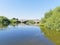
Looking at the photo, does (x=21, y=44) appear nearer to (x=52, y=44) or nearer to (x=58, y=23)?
(x=52, y=44)

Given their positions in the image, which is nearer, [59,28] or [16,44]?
[16,44]

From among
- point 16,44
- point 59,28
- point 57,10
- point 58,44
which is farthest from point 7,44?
point 57,10

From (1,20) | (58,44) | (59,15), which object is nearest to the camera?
(58,44)

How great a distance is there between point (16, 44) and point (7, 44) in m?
0.94

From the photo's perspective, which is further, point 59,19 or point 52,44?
point 59,19

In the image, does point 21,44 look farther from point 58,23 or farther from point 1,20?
point 1,20

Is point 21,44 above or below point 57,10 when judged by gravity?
below

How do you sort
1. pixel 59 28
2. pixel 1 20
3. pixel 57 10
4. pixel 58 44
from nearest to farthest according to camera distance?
1. pixel 58 44
2. pixel 59 28
3. pixel 57 10
4. pixel 1 20

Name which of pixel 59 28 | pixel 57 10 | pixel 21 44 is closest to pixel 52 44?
pixel 21 44

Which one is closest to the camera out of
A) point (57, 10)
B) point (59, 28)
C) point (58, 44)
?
point (58, 44)

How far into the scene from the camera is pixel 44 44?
14.4m

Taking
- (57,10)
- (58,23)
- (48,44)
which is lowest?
(48,44)

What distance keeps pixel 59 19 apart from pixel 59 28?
2.05 m

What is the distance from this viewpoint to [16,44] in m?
14.5
